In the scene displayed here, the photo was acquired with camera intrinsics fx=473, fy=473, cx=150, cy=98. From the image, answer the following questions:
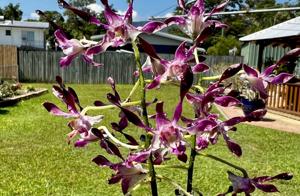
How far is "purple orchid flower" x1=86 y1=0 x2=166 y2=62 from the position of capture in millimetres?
924

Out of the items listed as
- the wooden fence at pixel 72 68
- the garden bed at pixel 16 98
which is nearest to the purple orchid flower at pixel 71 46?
the garden bed at pixel 16 98

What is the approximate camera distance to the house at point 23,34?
39.8m

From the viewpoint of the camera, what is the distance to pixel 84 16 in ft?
3.09

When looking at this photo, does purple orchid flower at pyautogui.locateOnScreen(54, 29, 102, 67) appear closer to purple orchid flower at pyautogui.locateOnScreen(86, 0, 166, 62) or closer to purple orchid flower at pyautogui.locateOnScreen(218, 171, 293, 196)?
purple orchid flower at pyautogui.locateOnScreen(86, 0, 166, 62)

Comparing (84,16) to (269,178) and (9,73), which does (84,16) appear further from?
(9,73)

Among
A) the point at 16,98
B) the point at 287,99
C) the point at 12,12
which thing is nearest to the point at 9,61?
the point at 16,98

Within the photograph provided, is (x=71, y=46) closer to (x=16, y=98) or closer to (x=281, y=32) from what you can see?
(x=16, y=98)

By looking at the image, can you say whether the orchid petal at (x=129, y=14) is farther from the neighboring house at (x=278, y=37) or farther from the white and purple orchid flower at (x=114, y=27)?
the neighboring house at (x=278, y=37)

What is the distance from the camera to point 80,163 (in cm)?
636

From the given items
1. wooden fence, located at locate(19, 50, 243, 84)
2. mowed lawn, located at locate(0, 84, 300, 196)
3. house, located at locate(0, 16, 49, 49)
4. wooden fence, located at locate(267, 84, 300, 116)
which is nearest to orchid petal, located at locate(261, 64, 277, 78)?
mowed lawn, located at locate(0, 84, 300, 196)

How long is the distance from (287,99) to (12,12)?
57.8 meters

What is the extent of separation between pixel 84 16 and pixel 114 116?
988cm

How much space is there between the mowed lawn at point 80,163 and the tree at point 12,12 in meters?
57.7

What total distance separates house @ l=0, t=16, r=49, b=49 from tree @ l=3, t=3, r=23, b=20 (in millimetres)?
24262
